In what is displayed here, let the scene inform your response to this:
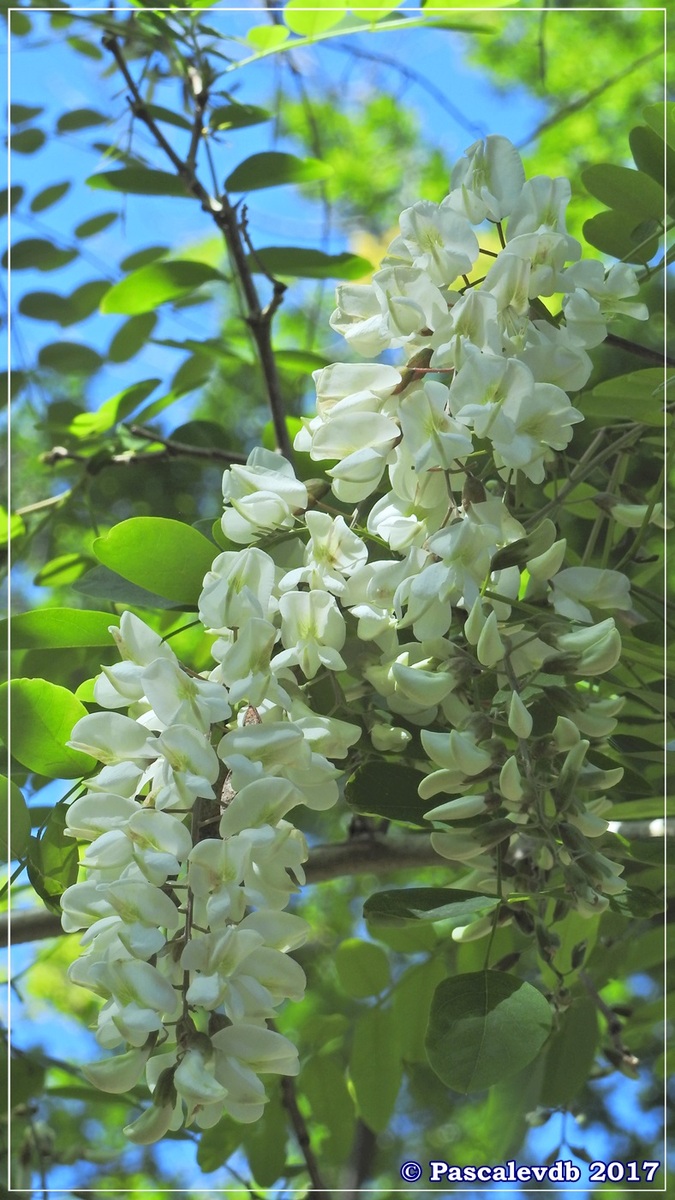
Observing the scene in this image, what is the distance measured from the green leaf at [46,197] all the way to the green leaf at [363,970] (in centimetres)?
47

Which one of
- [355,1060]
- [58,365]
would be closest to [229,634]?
[355,1060]

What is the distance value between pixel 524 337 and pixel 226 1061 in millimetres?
179

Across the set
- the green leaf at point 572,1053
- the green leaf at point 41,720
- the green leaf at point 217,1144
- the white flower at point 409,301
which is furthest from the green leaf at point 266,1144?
the white flower at point 409,301

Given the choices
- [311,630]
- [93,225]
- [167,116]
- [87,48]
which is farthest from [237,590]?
[87,48]

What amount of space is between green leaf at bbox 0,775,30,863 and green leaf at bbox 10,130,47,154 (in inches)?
18.6

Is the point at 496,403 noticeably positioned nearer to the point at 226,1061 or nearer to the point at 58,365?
the point at 226,1061

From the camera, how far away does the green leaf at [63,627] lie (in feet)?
1.00

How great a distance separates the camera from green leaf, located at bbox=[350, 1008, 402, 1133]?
405mm

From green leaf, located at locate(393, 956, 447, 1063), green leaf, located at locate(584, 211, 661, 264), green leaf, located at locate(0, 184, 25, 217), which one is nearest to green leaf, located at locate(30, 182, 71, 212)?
green leaf, located at locate(0, 184, 25, 217)

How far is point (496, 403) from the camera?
0.78 ft

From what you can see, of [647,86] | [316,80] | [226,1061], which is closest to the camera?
[226,1061]

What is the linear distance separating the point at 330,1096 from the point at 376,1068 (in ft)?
0.12

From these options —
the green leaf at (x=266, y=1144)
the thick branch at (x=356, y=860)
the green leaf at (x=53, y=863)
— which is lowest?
the green leaf at (x=266, y=1144)
